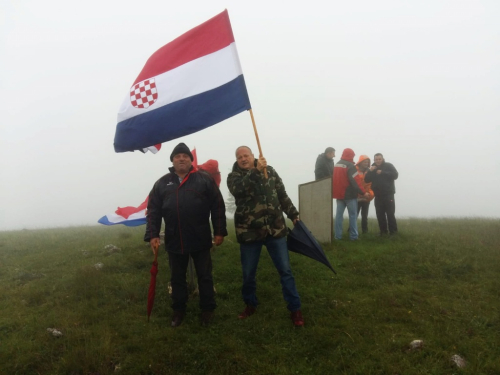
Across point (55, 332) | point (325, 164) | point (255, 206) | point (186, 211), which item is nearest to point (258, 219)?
point (255, 206)

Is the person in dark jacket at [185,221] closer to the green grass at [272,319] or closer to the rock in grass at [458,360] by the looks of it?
the green grass at [272,319]

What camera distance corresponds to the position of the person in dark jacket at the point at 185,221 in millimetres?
4707

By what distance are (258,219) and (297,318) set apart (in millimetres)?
1417

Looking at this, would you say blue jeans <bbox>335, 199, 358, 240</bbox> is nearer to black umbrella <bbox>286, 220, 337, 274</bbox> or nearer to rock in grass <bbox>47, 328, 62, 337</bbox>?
black umbrella <bbox>286, 220, 337, 274</bbox>

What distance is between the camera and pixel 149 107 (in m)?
5.24

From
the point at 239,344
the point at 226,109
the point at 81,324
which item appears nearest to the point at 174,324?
the point at 239,344

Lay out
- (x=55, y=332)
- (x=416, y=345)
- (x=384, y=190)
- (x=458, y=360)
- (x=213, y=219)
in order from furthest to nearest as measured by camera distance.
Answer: (x=384, y=190) → (x=213, y=219) → (x=55, y=332) → (x=416, y=345) → (x=458, y=360)

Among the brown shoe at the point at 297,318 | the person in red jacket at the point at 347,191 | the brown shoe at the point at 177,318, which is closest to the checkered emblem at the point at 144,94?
the brown shoe at the point at 177,318

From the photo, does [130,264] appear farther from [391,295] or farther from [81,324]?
[391,295]

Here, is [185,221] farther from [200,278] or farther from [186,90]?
[186,90]

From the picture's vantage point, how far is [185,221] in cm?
469

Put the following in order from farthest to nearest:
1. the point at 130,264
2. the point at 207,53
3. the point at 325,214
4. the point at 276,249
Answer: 1. the point at 325,214
2. the point at 130,264
3. the point at 207,53
4. the point at 276,249

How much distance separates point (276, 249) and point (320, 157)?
17.9ft

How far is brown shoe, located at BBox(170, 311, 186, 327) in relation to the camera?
15.5 feet
